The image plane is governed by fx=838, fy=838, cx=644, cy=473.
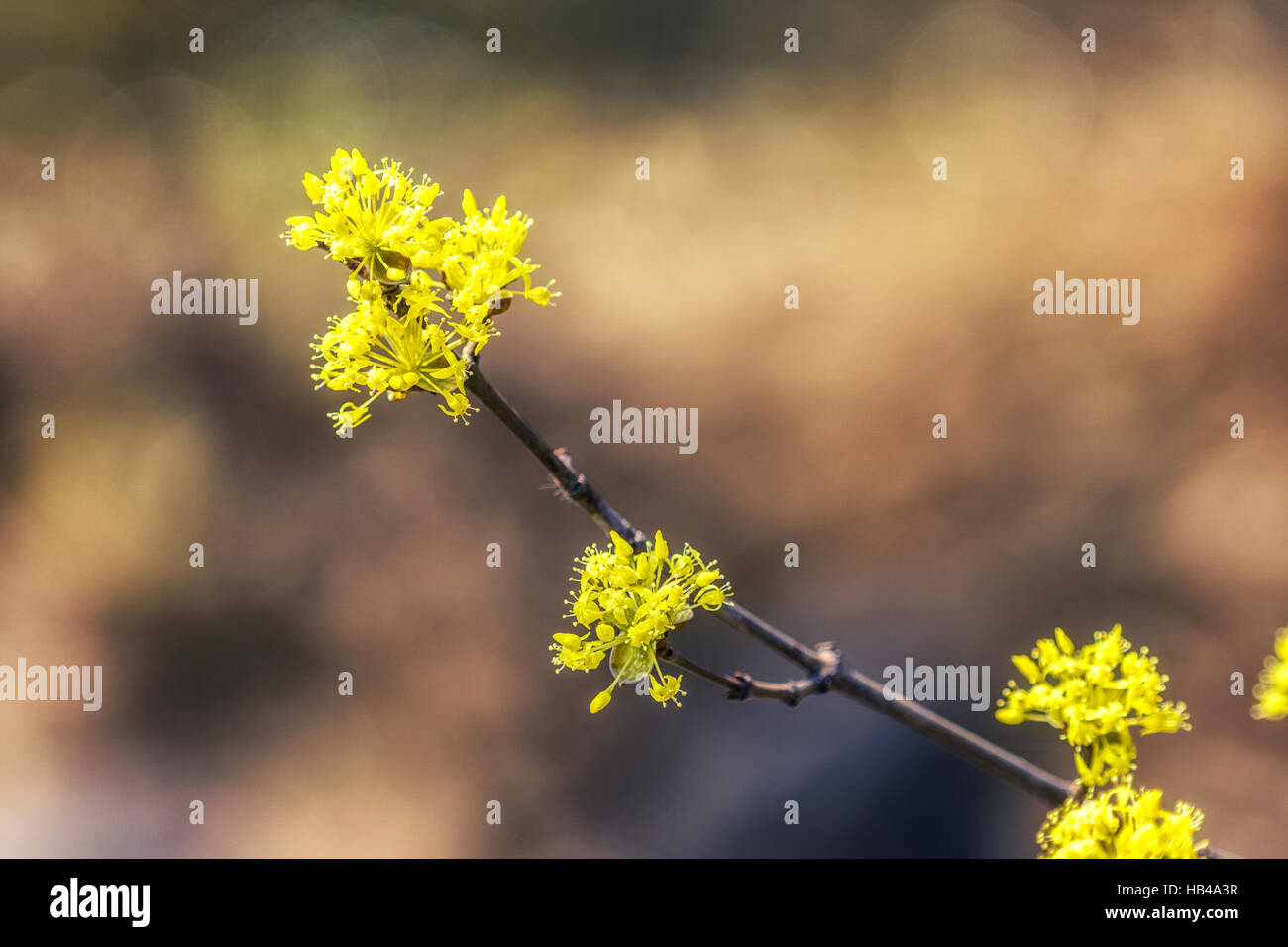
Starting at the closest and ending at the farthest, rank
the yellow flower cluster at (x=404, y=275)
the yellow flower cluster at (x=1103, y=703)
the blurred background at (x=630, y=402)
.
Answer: the yellow flower cluster at (x=404, y=275), the yellow flower cluster at (x=1103, y=703), the blurred background at (x=630, y=402)

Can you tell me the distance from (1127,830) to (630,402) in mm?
2095

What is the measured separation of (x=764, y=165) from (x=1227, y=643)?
6.76ft

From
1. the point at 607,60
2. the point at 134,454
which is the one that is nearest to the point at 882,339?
the point at 607,60

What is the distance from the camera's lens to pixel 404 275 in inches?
29.0

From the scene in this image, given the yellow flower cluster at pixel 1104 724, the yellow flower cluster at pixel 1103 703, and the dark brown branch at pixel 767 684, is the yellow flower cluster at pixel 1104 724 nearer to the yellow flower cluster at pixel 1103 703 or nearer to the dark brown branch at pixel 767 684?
the yellow flower cluster at pixel 1103 703

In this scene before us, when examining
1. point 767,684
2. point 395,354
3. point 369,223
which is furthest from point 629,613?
point 369,223

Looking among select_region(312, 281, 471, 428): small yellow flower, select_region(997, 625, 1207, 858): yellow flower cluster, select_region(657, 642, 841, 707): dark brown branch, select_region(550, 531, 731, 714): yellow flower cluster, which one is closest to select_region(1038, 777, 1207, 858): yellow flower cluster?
select_region(997, 625, 1207, 858): yellow flower cluster

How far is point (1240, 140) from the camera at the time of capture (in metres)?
2.62

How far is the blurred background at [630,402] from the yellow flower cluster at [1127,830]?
1.83 meters

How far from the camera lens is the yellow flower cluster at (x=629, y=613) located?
0.78 meters

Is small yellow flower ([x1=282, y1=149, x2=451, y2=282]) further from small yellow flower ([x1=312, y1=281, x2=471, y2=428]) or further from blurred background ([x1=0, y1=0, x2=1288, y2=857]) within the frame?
blurred background ([x1=0, y1=0, x2=1288, y2=857])

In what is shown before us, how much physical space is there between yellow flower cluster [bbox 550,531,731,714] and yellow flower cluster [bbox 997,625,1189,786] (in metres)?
0.37

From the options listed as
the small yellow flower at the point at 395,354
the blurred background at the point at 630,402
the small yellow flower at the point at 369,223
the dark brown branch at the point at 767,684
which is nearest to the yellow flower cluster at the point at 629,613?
the dark brown branch at the point at 767,684

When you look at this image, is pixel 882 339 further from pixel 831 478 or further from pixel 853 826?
pixel 853 826
